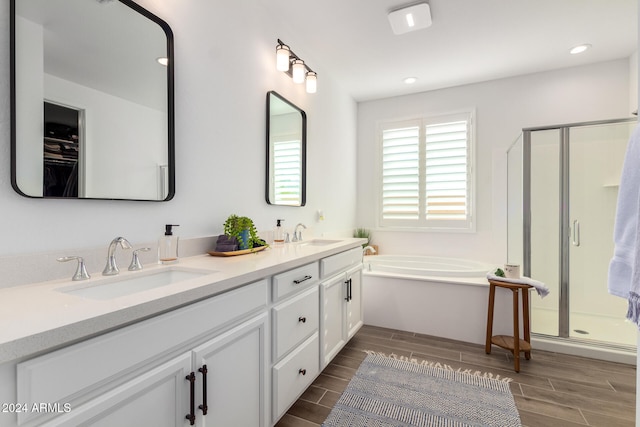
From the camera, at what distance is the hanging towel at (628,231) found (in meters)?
0.99

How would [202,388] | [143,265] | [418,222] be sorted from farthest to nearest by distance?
[418,222] → [143,265] → [202,388]

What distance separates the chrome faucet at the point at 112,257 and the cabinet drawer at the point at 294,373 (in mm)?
814

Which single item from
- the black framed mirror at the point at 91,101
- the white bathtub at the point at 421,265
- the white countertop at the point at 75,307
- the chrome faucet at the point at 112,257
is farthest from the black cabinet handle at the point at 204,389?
the white bathtub at the point at 421,265

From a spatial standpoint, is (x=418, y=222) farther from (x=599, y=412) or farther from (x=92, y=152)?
(x=92, y=152)

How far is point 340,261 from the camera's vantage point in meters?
2.18

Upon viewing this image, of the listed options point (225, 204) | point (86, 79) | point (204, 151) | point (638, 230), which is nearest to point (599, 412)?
point (638, 230)

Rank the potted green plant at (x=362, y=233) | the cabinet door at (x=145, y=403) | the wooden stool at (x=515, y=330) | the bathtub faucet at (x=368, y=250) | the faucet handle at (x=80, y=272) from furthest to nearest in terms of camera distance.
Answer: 1. the potted green plant at (x=362, y=233)
2. the bathtub faucet at (x=368, y=250)
3. the wooden stool at (x=515, y=330)
4. the faucet handle at (x=80, y=272)
5. the cabinet door at (x=145, y=403)

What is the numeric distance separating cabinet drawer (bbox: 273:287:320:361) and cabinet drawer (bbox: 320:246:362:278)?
0.16 meters

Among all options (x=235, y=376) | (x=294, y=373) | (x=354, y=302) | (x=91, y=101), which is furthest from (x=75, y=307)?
(x=354, y=302)

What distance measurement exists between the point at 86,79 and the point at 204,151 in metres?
0.62

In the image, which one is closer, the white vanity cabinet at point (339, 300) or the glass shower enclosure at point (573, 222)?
the white vanity cabinet at point (339, 300)

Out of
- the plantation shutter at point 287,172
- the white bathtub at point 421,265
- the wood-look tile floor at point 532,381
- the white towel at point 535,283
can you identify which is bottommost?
the wood-look tile floor at point 532,381

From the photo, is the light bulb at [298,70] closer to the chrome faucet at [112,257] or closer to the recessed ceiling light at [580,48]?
the chrome faucet at [112,257]

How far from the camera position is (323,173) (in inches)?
126
